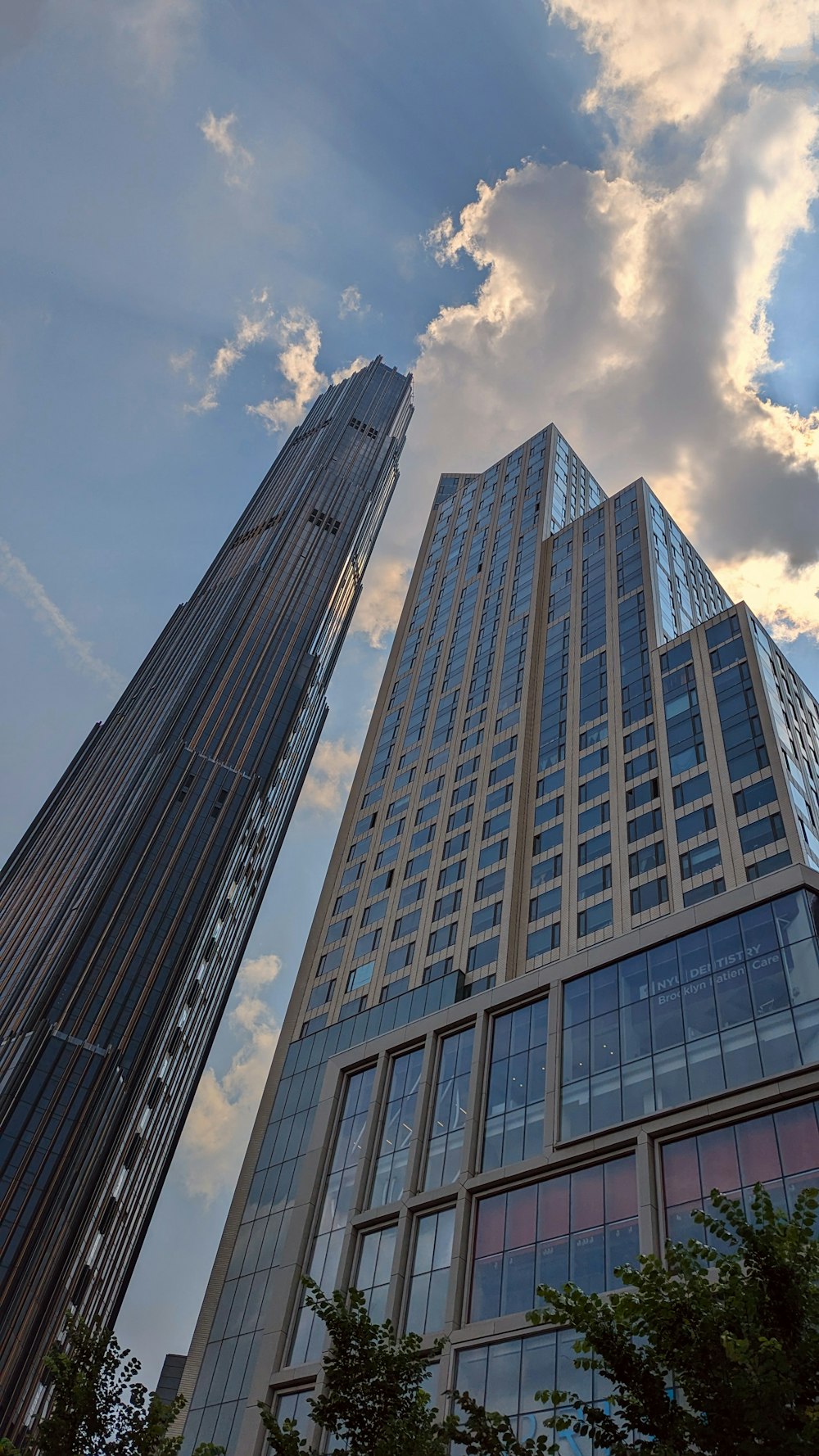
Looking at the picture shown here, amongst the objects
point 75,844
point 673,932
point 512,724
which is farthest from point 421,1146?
point 75,844

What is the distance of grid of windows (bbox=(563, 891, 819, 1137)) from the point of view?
3875 cm

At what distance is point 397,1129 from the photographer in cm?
4847

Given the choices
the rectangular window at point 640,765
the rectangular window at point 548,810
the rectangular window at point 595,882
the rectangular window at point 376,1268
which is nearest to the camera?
the rectangular window at point 376,1268

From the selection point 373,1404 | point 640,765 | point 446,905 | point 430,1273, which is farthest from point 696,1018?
point 446,905

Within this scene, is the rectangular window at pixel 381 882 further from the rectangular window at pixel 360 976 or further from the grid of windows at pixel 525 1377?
the grid of windows at pixel 525 1377

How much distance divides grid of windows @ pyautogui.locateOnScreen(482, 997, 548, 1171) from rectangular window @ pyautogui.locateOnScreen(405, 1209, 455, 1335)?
3.11m

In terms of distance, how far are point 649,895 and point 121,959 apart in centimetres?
10842

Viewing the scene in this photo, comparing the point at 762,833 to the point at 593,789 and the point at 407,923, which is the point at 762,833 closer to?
the point at 593,789

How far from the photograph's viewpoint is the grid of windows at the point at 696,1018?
38.8 m

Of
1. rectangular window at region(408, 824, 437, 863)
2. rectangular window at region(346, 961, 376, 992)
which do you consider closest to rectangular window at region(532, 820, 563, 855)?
rectangular window at region(408, 824, 437, 863)

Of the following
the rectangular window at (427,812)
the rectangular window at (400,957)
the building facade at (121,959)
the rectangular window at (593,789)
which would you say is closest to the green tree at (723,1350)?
the rectangular window at (400,957)

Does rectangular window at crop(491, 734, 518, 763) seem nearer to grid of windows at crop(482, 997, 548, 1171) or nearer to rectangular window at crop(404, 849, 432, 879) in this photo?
rectangular window at crop(404, 849, 432, 879)

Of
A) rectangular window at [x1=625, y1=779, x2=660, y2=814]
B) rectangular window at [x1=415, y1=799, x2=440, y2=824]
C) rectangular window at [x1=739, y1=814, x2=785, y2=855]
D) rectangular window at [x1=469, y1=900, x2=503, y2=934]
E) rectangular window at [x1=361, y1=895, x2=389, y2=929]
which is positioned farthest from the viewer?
rectangular window at [x1=415, y1=799, x2=440, y2=824]

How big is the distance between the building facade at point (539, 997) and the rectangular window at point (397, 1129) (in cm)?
14
